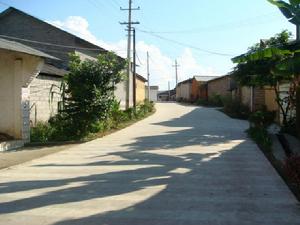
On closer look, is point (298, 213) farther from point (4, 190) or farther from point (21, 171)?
point (21, 171)

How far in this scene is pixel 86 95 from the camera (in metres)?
19.5

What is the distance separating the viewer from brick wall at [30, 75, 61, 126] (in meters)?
20.6

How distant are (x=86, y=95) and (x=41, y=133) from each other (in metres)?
2.32

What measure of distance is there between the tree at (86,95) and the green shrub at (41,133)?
24.5 inches

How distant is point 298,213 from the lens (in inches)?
305

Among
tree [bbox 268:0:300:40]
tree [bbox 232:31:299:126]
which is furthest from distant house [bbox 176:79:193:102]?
tree [bbox 268:0:300:40]

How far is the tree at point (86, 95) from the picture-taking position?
19.6 m

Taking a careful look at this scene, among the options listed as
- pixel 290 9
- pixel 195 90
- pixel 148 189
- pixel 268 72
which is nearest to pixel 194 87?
pixel 195 90

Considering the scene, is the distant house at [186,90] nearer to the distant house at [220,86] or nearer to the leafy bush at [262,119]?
the distant house at [220,86]

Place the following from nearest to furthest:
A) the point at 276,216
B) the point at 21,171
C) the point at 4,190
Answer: the point at 276,216 < the point at 4,190 < the point at 21,171

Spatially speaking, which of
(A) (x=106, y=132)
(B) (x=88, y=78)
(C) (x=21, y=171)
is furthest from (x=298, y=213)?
(A) (x=106, y=132)

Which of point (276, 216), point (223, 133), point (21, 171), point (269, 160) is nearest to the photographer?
point (276, 216)

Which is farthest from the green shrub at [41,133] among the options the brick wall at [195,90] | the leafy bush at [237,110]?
the brick wall at [195,90]

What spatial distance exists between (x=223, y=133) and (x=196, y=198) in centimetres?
1307
